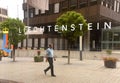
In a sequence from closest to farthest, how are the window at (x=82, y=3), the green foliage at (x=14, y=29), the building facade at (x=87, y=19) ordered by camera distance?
1. the green foliage at (x=14, y=29)
2. the building facade at (x=87, y=19)
3. the window at (x=82, y=3)

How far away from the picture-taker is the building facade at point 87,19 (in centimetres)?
4225

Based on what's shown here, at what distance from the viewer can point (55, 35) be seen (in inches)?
2083

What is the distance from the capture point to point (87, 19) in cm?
4381

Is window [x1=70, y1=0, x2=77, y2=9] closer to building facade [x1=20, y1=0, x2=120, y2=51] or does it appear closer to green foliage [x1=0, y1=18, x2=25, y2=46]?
building facade [x1=20, y1=0, x2=120, y2=51]

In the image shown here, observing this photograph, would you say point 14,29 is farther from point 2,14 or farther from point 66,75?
point 2,14

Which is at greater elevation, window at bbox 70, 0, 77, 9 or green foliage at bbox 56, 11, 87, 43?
window at bbox 70, 0, 77, 9

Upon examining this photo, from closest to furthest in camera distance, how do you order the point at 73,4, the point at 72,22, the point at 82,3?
the point at 72,22
the point at 82,3
the point at 73,4

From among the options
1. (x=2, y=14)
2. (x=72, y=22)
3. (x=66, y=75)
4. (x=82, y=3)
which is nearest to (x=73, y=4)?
(x=82, y=3)

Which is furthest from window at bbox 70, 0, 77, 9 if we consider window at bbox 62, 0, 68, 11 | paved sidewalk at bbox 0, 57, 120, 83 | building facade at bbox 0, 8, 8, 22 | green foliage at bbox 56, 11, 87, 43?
building facade at bbox 0, 8, 8, 22

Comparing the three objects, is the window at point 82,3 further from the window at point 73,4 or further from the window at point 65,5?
the window at point 65,5

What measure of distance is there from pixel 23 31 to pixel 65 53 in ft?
29.2

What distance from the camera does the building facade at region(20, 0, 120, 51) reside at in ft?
139

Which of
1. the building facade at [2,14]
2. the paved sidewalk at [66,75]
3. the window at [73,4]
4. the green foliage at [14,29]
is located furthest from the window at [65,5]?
the building facade at [2,14]

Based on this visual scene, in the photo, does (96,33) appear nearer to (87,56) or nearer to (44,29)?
(44,29)
